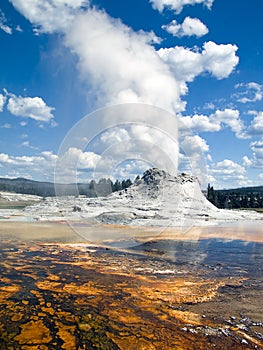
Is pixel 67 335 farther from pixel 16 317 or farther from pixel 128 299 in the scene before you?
pixel 128 299

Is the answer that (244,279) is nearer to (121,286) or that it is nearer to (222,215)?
(121,286)

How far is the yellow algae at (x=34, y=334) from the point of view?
5812mm

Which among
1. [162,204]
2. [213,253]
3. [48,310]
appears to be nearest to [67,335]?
[48,310]

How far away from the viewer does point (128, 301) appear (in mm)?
8031

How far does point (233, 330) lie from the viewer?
6.44 meters

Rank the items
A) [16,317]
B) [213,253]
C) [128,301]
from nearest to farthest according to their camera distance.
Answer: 1. [16,317]
2. [128,301]
3. [213,253]

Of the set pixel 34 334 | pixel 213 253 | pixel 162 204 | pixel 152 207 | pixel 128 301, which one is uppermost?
pixel 162 204

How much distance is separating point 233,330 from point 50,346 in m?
3.69

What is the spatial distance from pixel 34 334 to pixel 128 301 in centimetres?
269

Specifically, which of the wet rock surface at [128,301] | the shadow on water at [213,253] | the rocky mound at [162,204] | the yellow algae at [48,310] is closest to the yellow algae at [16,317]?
the wet rock surface at [128,301]

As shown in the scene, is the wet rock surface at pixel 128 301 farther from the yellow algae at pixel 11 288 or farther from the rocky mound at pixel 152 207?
the rocky mound at pixel 152 207

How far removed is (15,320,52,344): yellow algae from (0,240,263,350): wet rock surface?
2 cm

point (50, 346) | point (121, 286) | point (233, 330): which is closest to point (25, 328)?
point (50, 346)

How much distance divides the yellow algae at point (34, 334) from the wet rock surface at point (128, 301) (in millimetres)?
18
